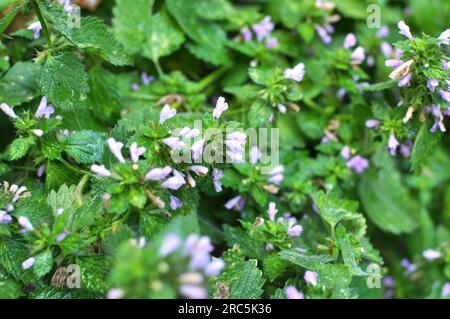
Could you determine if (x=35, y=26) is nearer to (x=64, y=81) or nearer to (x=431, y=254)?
(x=64, y=81)

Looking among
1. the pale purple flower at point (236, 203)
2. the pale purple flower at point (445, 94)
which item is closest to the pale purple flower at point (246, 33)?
the pale purple flower at point (236, 203)

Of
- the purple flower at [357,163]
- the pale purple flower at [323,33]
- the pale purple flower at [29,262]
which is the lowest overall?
the purple flower at [357,163]

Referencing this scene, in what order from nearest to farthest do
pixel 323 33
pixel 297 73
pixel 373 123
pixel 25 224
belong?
1. pixel 25 224
2. pixel 297 73
3. pixel 373 123
4. pixel 323 33

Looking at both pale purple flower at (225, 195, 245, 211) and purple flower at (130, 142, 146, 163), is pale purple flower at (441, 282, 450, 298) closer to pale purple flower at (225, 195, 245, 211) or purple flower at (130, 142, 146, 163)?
pale purple flower at (225, 195, 245, 211)

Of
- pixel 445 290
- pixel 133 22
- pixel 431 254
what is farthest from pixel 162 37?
pixel 445 290

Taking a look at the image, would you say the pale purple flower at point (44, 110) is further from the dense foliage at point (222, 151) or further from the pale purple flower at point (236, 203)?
the pale purple flower at point (236, 203)

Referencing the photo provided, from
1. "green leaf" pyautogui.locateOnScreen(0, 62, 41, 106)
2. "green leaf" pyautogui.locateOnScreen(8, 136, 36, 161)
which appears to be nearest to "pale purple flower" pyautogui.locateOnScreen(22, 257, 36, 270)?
"green leaf" pyautogui.locateOnScreen(8, 136, 36, 161)
